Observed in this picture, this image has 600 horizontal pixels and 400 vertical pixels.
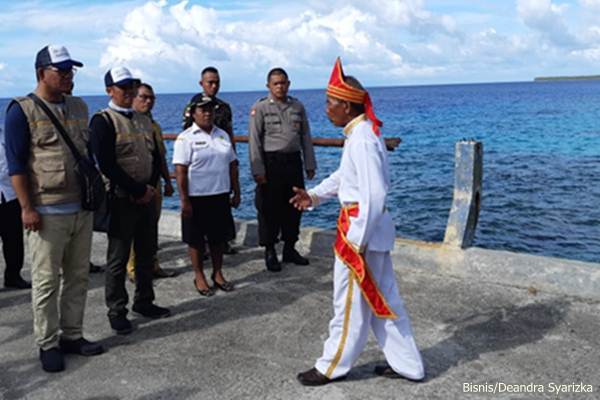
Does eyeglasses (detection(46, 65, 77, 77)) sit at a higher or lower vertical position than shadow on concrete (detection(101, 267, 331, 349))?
higher

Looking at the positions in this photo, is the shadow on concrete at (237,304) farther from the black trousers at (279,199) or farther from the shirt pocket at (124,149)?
the shirt pocket at (124,149)

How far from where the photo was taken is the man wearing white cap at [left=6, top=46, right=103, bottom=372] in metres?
3.97

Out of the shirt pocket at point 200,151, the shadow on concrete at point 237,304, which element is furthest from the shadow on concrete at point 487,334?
the shirt pocket at point 200,151

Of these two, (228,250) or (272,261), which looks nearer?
(272,261)

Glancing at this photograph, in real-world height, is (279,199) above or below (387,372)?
above

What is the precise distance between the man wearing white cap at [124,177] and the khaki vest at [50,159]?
0.38m

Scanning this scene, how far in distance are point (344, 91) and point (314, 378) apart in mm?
1787

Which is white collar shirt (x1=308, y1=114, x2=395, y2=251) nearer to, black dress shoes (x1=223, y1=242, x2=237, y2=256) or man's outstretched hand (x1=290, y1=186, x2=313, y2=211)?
man's outstretched hand (x1=290, y1=186, x2=313, y2=211)

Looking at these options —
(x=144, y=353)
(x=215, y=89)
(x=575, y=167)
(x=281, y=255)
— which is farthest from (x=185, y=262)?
(x=575, y=167)

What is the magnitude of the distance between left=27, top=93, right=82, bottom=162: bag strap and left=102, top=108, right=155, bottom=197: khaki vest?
1.59ft

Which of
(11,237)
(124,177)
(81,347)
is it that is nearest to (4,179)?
(11,237)

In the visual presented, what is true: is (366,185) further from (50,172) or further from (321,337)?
(50,172)

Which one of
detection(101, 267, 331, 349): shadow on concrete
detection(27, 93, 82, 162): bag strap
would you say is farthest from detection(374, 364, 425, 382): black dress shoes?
detection(27, 93, 82, 162): bag strap

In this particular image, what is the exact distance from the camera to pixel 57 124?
13.4ft
